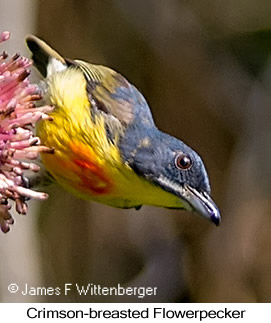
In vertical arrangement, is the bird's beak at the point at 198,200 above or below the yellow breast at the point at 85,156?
below

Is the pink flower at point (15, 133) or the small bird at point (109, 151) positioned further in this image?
the small bird at point (109, 151)

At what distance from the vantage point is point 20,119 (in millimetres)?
477

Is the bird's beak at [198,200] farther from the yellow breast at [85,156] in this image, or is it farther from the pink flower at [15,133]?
the pink flower at [15,133]

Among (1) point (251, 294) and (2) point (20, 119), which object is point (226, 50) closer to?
(1) point (251, 294)

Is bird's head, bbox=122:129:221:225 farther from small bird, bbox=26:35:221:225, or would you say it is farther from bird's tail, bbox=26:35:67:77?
bird's tail, bbox=26:35:67:77

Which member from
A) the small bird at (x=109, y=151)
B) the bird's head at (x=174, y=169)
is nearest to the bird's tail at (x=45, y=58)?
the small bird at (x=109, y=151)

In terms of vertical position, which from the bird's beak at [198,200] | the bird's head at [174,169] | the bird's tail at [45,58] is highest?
the bird's tail at [45,58]

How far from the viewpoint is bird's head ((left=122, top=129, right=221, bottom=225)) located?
65 centimetres

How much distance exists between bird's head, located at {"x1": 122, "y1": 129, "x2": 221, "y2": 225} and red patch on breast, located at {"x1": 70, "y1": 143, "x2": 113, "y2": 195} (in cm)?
3

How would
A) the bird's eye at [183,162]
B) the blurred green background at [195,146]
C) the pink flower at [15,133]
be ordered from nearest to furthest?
the pink flower at [15,133]
the bird's eye at [183,162]
the blurred green background at [195,146]

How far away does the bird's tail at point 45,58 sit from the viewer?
667 mm

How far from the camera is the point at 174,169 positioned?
2.14 feet

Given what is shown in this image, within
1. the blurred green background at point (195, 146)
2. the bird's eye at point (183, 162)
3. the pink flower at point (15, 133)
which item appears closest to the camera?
the pink flower at point (15, 133)
